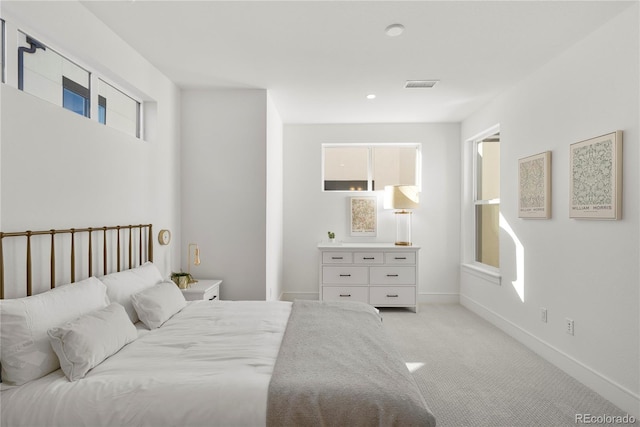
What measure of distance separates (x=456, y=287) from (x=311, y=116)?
3.17m

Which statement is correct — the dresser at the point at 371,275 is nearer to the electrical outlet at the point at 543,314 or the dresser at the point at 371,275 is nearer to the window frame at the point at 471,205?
the window frame at the point at 471,205

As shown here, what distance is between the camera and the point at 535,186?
10.8 ft

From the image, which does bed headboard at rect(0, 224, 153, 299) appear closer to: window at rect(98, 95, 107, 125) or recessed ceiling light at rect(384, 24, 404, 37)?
window at rect(98, 95, 107, 125)

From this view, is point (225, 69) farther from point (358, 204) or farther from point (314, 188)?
point (358, 204)

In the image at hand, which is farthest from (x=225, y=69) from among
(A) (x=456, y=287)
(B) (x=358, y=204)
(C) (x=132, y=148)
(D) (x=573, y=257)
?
(A) (x=456, y=287)

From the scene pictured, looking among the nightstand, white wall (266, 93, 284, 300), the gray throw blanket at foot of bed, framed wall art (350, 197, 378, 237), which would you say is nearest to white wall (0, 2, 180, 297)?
the nightstand

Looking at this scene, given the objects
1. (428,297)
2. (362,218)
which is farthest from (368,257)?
(428,297)

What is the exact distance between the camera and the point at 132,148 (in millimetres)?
2959

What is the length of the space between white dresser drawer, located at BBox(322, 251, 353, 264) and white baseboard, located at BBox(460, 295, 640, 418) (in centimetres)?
179

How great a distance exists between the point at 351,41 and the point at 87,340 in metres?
2.55

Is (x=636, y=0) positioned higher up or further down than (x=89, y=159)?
higher up

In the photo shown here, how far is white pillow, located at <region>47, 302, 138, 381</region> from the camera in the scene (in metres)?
1.62

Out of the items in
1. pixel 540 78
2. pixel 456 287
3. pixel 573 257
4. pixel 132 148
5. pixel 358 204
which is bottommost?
pixel 456 287

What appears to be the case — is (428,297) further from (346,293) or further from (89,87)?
(89,87)
